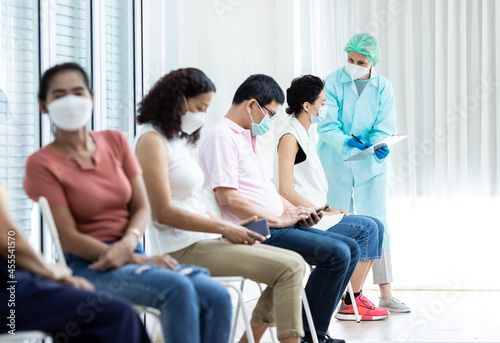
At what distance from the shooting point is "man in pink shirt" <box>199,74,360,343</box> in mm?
2396

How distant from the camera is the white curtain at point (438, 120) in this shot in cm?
414

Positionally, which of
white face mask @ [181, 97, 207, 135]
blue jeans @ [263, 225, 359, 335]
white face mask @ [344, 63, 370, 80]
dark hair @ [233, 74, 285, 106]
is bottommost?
blue jeans @ [263, 225, 359, 335]

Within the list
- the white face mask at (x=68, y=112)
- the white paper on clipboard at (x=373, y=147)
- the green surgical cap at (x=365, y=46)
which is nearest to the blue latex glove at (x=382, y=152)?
the white paper on clipboard at (x=373, y=147)

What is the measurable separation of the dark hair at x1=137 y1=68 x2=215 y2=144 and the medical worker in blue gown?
148 centimetres

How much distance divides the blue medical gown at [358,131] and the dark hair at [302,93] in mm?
483

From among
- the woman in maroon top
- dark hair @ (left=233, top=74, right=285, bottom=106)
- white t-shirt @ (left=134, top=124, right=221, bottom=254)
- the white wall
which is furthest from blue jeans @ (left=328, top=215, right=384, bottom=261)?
the woman in maroon top

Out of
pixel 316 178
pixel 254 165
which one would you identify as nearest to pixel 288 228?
pixel 254 165

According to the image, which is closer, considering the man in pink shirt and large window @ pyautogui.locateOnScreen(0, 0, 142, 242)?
large window @ pyautogui.locateOnScreen(0, 0, 142, 242)

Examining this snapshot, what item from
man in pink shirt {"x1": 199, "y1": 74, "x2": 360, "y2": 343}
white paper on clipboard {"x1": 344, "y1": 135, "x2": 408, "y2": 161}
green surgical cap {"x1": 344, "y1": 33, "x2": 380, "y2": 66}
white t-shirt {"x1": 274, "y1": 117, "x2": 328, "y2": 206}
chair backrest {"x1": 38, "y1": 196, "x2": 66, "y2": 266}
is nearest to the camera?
chair backrest {"x1": 38, "y1": 196, "x2": 66, "y2": 266}

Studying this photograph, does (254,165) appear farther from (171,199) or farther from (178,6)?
(178,6)

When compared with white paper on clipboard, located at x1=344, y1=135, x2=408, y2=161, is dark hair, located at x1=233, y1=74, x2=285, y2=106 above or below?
above

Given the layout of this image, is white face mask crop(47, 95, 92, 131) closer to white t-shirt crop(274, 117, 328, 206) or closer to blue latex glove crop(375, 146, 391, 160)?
white t-shirt crop(274, 117, 328, 206)

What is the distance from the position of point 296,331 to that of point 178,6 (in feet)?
5.69

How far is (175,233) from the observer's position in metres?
2.08
